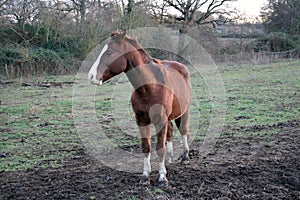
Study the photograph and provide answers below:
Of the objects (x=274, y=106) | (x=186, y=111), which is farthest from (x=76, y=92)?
(x=186, y=111)

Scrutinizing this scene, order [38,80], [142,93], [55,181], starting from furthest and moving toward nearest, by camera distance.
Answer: [38,80] → [55,181] → [142,93]

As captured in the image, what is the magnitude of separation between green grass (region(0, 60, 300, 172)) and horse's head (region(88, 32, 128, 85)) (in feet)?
7.14

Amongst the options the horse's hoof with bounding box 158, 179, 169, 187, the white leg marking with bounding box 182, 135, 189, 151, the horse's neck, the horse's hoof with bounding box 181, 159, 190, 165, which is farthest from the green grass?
the horse's neck

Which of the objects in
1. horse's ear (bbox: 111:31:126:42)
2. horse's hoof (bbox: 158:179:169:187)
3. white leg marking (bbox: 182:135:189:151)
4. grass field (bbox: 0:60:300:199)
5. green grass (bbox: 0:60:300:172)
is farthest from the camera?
green grass (bbox: 0:60:300:172)

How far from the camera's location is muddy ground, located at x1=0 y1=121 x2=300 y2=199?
3.85m

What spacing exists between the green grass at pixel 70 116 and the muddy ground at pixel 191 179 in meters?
0.58

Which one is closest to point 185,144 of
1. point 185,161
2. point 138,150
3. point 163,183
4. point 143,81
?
point 185,161

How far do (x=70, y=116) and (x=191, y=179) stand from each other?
5.35 m

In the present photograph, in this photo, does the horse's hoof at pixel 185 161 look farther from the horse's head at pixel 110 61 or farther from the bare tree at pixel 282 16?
the bare tree at pixel 282 16

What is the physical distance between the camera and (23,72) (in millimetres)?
18156

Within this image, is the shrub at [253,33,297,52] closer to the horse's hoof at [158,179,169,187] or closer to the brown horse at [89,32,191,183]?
the brown horse at [89,32,191,183]

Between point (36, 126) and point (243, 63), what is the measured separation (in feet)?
70.5

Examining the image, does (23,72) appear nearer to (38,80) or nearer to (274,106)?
(38,80)

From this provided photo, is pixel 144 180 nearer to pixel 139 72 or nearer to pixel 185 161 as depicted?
pixel 185 161
